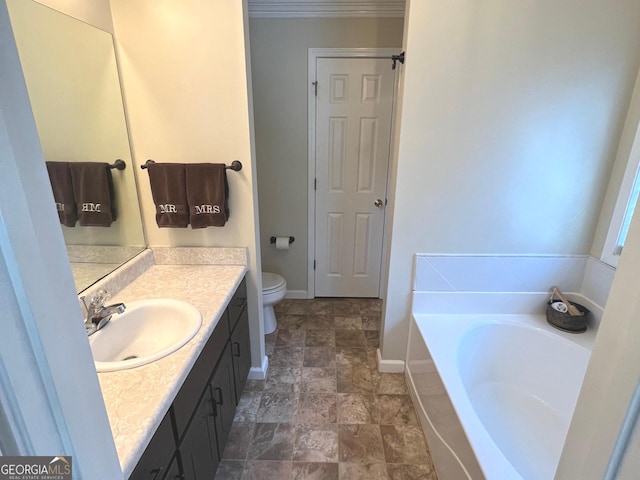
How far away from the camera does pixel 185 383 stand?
1.10m

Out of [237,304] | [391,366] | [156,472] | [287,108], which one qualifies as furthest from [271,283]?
[156,472]

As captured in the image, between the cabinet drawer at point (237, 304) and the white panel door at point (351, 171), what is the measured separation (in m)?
1.28

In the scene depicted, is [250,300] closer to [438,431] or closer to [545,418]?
[438,431]

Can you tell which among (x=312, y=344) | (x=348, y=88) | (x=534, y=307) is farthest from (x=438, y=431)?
(x=348, y=88)

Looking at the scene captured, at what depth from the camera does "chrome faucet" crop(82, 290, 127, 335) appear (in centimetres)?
122

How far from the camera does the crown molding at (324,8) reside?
2.44m

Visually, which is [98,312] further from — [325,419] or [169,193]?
[325,419]

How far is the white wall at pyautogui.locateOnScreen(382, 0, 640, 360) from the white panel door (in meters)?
1.01

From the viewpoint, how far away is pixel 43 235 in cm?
40

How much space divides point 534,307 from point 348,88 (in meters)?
2.06

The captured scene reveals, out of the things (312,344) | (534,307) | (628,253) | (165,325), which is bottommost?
(312,344)

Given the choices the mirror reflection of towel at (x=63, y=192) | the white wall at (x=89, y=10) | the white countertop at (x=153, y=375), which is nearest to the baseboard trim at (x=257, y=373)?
the white countertop at (x=153, y=375)

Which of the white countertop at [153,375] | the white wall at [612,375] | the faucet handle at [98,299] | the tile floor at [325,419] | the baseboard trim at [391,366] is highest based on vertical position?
the white wall at [612,375]

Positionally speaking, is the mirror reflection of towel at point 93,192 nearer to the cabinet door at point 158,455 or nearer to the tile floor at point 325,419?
the cabinet door at point 158,455
